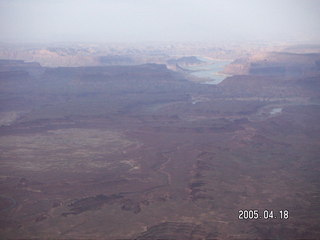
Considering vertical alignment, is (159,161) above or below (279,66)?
below

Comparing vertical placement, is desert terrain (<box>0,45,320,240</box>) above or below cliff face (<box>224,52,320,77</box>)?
below

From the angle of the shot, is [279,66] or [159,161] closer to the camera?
[159,161]

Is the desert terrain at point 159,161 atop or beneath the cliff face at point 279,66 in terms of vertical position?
beneath

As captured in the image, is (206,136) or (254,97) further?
(254,97)

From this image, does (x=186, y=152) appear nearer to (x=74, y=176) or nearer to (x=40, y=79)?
(x=74, y=176)

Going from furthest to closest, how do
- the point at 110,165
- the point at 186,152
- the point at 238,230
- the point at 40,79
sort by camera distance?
the point at 40,79 → the point at 186,152 → the point at 110,165 → the point at 238,230

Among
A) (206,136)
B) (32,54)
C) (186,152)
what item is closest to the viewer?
(186,152)

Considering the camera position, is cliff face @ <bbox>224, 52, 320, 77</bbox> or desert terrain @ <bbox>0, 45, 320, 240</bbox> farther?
cliff face @ <bbox>224, 52, 320, 77</bbox>

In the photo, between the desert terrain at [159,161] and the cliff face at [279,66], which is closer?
the desert terrain at [159,161]

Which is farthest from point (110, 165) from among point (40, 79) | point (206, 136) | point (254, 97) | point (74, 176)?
point (40, 79)
